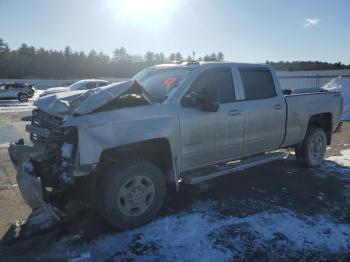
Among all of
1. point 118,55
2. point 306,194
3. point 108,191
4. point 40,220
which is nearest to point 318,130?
point 306,194

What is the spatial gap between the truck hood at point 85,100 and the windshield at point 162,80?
1.44 feet

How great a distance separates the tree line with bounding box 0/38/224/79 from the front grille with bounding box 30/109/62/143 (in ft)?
194

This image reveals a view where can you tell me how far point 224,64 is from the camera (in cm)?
503

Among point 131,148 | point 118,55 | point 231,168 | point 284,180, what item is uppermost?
point 118,55

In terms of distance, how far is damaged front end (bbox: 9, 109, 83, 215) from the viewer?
3553 mm

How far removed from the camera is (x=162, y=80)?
4.86m

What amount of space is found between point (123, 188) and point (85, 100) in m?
1.10

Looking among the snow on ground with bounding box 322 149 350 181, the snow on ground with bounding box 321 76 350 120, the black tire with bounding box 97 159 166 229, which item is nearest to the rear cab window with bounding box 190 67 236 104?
the black tire with bounding box 97 159 166 229

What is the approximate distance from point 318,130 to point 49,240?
5.29m

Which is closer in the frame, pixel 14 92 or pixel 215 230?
pixel 215 230

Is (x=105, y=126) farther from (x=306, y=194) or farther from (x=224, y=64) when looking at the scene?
(x=306, y=194)

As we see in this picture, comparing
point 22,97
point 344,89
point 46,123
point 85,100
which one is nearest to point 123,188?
point 85,100

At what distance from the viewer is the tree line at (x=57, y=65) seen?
64188 millimetres

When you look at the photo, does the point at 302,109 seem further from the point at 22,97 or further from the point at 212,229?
the point at 22,97
